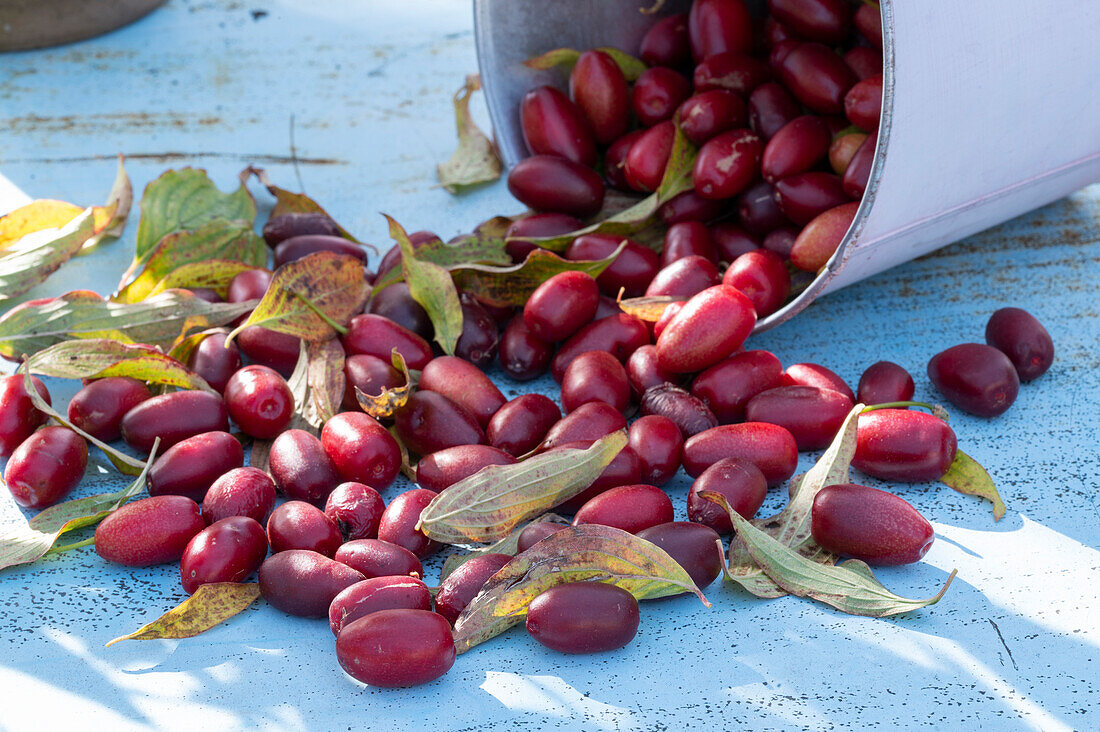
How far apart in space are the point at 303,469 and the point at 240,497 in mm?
85

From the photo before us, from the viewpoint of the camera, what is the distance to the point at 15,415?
4.36ft

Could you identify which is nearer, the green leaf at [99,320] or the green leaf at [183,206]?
the green leaf at [99,320]

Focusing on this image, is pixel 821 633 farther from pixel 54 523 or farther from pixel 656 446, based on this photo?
pixel 54 523

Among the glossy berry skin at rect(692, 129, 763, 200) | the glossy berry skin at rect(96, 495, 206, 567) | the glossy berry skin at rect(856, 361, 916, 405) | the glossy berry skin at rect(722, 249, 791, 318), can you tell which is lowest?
the glossy berry skin at rect(96, 495, 206, 567)

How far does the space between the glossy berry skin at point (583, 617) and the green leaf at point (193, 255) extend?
0.94 metres

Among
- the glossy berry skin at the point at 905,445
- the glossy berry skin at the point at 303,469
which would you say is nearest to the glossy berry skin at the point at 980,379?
the glossy berry skin at the point at 905,445

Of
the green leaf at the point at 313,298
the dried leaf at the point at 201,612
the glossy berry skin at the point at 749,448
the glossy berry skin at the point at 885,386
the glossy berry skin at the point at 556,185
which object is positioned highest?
the glossy berry skin at the point at 556,185

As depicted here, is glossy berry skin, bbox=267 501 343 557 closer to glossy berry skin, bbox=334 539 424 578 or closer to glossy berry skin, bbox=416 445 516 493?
glossy berry skin, bbox=334 539 424 578

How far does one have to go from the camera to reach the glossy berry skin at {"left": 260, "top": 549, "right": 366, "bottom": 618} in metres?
1.07

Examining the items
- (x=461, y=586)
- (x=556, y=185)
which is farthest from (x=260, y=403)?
(x=556, y=185)

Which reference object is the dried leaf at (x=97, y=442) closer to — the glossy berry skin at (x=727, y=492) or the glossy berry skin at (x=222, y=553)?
the glossy berry skin at (x=222, y=553)

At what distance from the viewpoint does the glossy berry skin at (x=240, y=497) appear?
1182mm

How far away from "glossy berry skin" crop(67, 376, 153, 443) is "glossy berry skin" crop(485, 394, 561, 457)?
507mm

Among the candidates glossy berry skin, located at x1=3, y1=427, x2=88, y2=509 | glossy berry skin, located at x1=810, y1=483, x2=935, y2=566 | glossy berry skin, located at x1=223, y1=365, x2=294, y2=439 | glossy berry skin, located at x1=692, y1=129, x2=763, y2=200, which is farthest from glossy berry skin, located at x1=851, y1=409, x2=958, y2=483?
glossy berry skin, located at x1=3, y1=427, x2=88, y2=509
